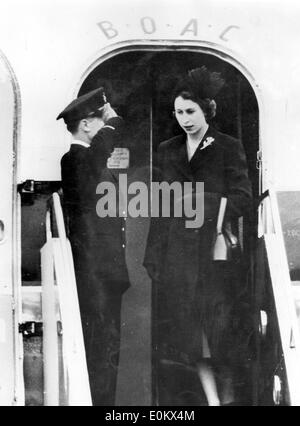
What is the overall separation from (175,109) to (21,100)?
25.2 inches

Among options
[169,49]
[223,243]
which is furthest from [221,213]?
[169,49]

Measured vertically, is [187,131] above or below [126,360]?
above

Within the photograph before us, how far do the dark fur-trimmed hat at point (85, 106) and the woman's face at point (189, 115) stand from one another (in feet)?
1.03

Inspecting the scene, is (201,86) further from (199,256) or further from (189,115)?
(199,256)

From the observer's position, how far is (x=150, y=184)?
3.71m

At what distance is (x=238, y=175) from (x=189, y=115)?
1.06ft

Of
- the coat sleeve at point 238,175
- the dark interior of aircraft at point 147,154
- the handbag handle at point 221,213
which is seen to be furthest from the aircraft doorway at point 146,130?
the handbag handle at point 221,213

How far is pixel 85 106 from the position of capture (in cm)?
372

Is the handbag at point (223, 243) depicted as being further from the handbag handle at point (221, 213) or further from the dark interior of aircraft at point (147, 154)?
the dark interior of aircraft at point (147, 154)

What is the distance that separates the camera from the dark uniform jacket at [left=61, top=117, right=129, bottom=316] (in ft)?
12.2

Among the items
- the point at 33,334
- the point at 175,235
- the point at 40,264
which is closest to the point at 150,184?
the point at 175,235

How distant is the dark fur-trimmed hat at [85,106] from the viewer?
371cm

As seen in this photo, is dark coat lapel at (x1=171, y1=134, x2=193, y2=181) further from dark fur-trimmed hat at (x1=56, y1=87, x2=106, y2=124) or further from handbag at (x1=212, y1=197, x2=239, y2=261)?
dark fur-trimmed hat at (x1=56, y1=87, x2=106, y2=124)

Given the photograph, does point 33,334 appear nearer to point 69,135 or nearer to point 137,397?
point 137,397
